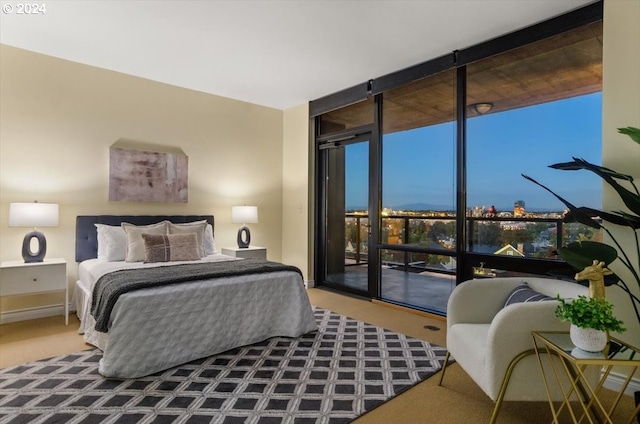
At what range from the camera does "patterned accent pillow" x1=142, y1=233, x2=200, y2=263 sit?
149 inches

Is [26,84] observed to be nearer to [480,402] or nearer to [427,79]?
[427,79]

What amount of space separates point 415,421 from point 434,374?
65 cm

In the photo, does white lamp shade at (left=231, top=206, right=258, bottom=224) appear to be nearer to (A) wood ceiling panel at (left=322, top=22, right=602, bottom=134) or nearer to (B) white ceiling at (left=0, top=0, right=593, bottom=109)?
(B) white ceiling at (left=0, top=0, right=593, bottom=109)

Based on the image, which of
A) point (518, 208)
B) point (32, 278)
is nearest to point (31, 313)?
point (32, 278)

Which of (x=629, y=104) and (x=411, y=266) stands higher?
(x=629, y=104)

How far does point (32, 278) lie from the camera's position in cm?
341

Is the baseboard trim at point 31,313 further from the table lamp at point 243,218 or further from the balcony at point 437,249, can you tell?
the balcony at point 437,249

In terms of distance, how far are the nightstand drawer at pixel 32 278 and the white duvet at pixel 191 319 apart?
0.26m

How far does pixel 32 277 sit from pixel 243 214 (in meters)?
2.42

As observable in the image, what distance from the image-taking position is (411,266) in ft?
14.4

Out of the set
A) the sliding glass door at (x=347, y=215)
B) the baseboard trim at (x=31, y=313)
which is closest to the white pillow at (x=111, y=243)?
the baseboard trim at (x=31, y=313)

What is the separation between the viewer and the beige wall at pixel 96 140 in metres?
3.72

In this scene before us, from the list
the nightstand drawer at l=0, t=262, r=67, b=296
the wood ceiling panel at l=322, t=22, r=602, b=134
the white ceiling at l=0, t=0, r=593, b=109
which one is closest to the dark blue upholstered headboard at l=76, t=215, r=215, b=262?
the nightstand drawer at l=0, t=262, r=67, b=296

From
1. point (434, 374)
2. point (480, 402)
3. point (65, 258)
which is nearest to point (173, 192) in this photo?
point (65, 258)
